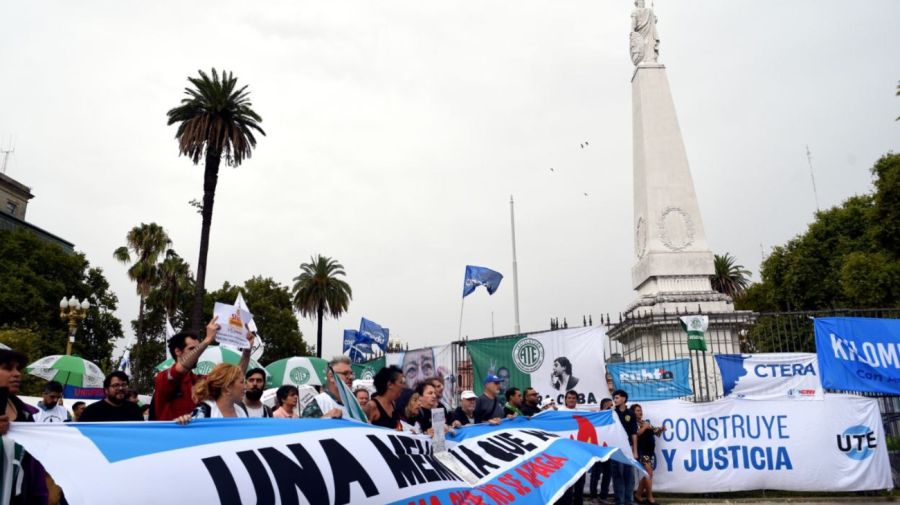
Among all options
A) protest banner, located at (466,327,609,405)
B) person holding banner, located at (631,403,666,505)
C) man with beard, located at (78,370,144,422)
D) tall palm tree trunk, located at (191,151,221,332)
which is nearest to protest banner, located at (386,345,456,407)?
protest banner, located at (466,327,609,405)

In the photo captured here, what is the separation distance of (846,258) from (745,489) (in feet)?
93.9

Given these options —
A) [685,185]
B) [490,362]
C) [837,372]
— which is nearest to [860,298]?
[685,185]

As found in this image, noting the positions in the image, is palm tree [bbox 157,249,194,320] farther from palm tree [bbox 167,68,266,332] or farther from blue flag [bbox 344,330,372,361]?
blue flag [bbox 344,330,372,361]

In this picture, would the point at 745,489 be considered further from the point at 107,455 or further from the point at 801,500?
the point at 107,455

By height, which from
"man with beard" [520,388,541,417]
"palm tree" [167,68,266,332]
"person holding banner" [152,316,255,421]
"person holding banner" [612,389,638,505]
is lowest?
"person holding banner" [612,389,638,505]

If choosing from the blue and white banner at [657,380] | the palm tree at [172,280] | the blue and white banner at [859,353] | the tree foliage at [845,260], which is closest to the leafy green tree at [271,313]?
the palm tree at [172,280]

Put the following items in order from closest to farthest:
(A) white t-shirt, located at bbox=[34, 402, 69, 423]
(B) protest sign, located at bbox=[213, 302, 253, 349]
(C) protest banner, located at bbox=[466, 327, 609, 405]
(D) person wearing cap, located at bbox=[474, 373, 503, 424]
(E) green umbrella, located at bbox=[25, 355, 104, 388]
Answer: (B) protest sign, located at bbox=[213, 302, 253, 349] < (A) white t-shirt, located at bbox=[34, 402, 69, 423] < (D) person wearing cap, located at bbox=[474, 373, 503, 424] < (E) green umbrella, located at bbox=[25, 355, 104, 388] < (C) protest banner, located at bbox=[466, 327, 609, 405]

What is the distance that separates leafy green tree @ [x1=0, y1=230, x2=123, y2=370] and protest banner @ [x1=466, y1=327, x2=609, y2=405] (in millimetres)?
29462

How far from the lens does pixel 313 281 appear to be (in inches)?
1981

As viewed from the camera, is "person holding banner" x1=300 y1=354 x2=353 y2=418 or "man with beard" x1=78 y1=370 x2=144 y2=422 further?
"person holding banner" x1=300 y1=354 x2=353 y2=418

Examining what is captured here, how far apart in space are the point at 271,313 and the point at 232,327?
51049 millimetres

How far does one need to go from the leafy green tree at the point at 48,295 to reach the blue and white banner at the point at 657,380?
106 feet

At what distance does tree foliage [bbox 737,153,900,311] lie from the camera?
3025 cm

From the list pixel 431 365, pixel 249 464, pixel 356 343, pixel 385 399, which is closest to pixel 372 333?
pixel 356 343
